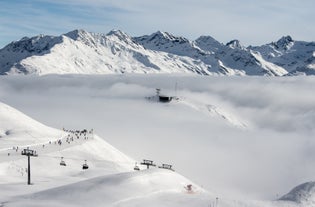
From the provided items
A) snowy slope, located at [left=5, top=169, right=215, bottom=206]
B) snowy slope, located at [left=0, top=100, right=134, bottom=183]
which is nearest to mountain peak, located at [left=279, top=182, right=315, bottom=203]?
snowy slope, located at [left=5, top=169, right=215, bottom=206]

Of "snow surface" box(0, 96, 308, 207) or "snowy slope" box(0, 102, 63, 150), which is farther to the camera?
"snowy slope" box(0, 102, 63, 150)

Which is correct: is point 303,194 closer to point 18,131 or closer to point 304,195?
point 304,195

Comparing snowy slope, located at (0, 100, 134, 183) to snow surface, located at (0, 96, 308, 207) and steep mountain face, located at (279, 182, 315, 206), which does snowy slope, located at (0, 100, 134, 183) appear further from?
steep mountain face, located at (279, 182, 315, 206)

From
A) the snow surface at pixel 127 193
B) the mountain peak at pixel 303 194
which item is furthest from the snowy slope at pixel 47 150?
the mountain peak at pixel 303 194

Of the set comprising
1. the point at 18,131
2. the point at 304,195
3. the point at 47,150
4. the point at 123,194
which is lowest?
the point at 47,150

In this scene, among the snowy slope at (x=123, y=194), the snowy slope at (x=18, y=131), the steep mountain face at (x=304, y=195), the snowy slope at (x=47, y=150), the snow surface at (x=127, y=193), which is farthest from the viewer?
the snowy slope at (x=18, y=131)

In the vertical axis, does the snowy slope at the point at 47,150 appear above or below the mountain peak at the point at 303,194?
below

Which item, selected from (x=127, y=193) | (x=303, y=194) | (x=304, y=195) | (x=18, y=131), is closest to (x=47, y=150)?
(x=18, y=131)

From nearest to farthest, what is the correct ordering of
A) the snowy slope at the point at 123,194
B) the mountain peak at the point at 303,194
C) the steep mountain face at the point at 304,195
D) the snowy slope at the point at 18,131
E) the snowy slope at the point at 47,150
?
the snowy slope at the point at 123,194 < the steep mountain face at the point at 304,195 < the mountain peak at the point at 303,194 < the snowy slope at the point at 47,150 < the snowy slope at the point at 18,131

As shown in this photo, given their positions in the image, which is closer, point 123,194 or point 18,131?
point 123,194

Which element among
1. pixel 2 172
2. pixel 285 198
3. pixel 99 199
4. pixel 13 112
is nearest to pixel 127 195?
pixel 99 199

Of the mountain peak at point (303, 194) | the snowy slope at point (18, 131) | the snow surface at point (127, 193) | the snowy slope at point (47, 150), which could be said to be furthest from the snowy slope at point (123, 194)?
the snowy slope at point (18, 131)

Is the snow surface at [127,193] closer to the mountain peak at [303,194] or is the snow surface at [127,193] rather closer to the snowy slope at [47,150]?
the mountain peak at [303,194]

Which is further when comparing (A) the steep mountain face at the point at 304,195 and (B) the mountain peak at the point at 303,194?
(B) the mountain peak at the point at 303,194
